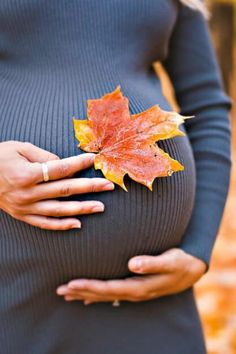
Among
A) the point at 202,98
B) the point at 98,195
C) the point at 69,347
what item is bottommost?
the point at 69,347

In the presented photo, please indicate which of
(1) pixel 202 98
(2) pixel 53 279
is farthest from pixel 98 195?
(1) pixel 202 98

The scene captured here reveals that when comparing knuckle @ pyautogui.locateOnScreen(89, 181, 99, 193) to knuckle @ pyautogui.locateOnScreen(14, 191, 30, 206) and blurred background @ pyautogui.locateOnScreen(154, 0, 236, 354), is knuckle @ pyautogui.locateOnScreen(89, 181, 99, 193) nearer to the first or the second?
knuckle @ pyautogui.locateOnScreen(14, 191, 30, 206)

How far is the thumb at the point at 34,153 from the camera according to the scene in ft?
2.89

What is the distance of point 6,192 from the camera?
0.89 m

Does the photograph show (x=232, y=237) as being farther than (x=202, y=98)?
Yes

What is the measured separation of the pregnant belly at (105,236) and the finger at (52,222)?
2cm

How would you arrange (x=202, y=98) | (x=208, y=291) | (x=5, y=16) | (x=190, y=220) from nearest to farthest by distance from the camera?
1. (x=5, y=16)
2. (x=190, y=220)
3. (x=202, y=98)
4. (x=208, y=291)

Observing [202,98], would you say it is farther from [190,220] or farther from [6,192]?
[6,192]

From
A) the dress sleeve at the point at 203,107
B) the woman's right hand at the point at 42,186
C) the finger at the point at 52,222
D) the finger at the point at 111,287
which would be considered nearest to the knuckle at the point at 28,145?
the woman's right hand at the point at 42,186

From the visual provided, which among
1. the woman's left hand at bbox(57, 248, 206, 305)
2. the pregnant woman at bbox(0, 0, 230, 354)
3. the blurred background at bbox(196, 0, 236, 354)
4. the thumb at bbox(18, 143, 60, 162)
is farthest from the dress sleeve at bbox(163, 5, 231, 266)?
the blurred background at bbox(196, 0, 236, 354)

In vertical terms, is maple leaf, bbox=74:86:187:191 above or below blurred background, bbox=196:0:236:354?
above

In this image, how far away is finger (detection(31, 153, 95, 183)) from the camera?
2.85 ft

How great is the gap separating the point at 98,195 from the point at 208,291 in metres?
1.88

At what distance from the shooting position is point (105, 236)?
0.93m
